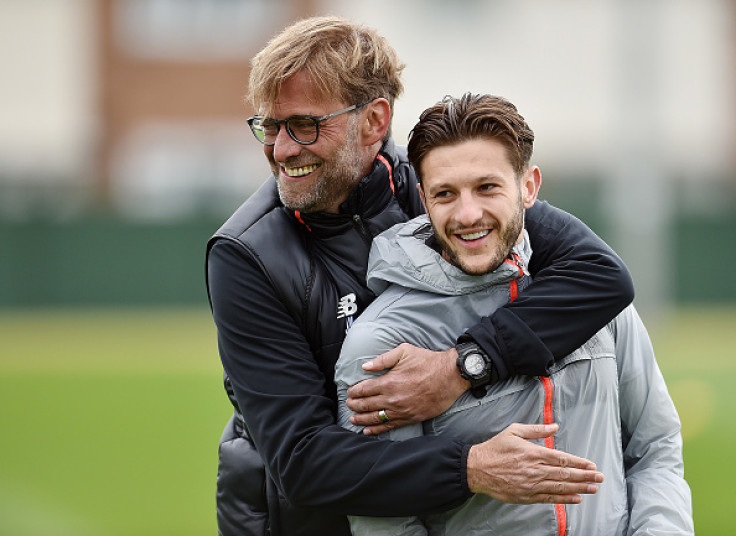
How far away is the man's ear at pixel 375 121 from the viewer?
12.2 feet

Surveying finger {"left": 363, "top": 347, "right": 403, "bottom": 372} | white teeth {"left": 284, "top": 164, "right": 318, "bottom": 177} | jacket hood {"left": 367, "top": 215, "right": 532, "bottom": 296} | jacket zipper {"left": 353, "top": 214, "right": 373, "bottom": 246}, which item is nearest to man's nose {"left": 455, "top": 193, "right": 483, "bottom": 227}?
jacket hood {"left": 367, "top": 215, "right": 532, "bottom": 296}

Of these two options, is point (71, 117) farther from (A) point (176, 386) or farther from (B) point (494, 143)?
(B) point (494, 143)

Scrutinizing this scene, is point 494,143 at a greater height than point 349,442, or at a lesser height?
greater

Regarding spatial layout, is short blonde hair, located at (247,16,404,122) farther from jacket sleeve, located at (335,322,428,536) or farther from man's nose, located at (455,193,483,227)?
jacket sleeve, located at (335,322,428,536)

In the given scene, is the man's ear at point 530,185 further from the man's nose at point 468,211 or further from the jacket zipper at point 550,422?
the jacket zipper at point 550,422

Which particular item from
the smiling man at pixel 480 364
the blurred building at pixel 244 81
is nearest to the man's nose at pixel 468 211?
the smiling man at pixel 480 364

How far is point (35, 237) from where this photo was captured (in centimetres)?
1817

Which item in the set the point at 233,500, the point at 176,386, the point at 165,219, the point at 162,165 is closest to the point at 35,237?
the point at 165,219

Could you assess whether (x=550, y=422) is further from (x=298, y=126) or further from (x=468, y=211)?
(x=298, y=126)

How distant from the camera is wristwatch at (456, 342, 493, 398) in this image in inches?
121

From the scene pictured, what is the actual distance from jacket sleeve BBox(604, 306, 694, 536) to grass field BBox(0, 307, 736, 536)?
3.97 metres

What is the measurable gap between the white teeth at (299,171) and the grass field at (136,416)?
426 centimetres

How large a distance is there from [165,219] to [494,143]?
616 inches

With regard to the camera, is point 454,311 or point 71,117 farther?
point 71,117
